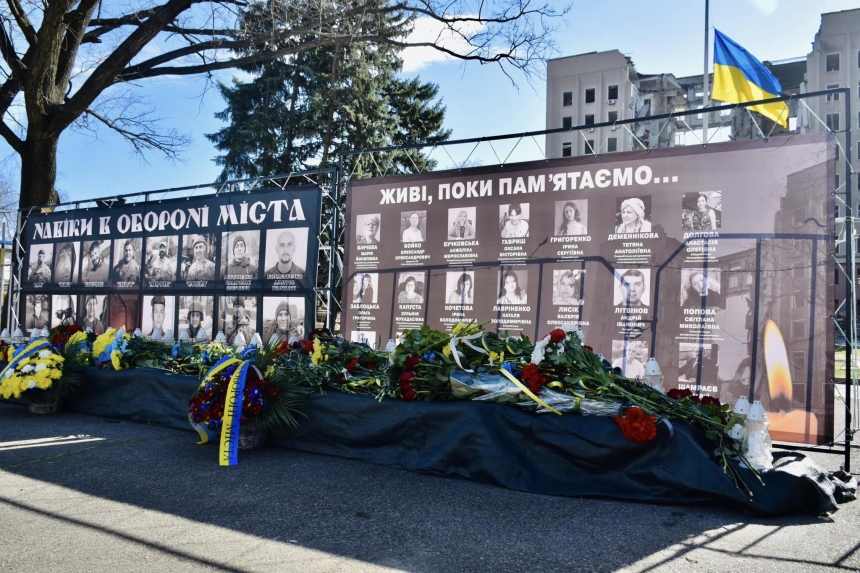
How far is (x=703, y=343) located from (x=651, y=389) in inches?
62.6

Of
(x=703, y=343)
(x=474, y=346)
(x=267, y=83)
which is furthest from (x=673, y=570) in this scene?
(x=267, y=83)

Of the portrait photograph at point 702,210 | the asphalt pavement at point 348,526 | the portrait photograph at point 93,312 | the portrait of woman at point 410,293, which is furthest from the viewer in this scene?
the portrait photograph at point 93,312

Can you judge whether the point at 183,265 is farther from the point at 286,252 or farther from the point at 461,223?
the point at 461,223

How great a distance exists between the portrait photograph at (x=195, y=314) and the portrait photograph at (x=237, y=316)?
217 mm

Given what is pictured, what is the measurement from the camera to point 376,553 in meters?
3.29

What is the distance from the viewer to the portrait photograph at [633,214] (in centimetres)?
635

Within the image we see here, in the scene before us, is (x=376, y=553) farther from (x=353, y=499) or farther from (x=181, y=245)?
(x=181, y=245)

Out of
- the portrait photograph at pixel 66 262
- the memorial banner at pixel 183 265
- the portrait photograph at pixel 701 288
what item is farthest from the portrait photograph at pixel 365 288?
the portrait photograph at pixel 66 262

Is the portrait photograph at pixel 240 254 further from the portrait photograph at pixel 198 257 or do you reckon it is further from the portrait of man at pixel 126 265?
the portrait of man at pixel 126 265

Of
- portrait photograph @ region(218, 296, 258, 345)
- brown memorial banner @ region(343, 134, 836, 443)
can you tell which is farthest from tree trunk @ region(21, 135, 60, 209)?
Result: brown memorial banner @ region(343, 134, 836, 443)

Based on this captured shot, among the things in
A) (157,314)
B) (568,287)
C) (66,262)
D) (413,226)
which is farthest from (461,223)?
(66,262)

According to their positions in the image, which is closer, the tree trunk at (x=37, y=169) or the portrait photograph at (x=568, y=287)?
the portrait photograph at (x=568, y=287)

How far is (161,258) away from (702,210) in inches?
308

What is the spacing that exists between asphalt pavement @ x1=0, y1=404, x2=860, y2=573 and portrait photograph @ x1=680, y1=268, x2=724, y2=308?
2152 mm
